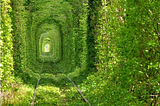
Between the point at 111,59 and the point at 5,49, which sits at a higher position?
the point at 5,49

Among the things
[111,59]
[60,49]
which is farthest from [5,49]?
[60,49]

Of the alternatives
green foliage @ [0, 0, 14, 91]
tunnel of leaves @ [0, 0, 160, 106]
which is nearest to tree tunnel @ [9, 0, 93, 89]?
tunnel of leaves @ [0, 0, 160, 106]

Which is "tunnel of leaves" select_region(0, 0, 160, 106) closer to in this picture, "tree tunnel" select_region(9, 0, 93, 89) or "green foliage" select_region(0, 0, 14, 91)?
"green foliage" select_region(0, 0, 14, 91)

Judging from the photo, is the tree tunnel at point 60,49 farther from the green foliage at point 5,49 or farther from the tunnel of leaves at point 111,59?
the green foliage at point 5,49

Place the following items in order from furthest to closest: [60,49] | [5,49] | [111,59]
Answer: [60,49], [5,49], [111,59]

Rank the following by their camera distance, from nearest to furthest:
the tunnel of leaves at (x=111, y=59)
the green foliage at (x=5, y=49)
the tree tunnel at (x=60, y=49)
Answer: the tunnel of leaves at (x=111, y=59) → the green foliage at (x=5, y=49) → the tree tunnel at (x=60, y=49)

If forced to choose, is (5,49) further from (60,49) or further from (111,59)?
(60,49)

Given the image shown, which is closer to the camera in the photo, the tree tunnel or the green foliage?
the green foliage

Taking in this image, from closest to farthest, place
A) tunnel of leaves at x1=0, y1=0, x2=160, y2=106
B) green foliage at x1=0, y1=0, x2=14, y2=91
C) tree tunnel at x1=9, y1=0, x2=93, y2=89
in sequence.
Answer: tunnel of leaves at x1=0, y1=0, x2=160, y2=106 < green foliage at x1=0, y1=0, x2=14, y2=91 < tree tunnel at x1=9, y1=0, x2=93, y2=89

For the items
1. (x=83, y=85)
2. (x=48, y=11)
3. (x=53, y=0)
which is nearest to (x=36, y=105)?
(x=83, y=85)

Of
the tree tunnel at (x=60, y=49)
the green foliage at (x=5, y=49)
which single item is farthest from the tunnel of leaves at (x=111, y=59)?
the tree tunnel at (x=60, y=49)

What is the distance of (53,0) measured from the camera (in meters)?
24.6

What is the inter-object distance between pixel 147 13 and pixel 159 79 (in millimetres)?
1572

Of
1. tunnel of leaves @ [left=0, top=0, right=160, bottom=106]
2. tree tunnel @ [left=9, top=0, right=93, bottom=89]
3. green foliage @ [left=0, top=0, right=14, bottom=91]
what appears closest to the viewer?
tunnel of leaves @ [left=0, top=0, right=160, bottom=106]
